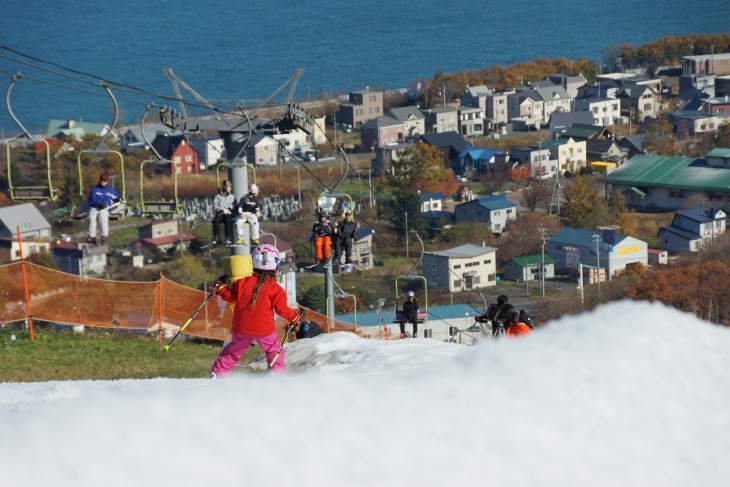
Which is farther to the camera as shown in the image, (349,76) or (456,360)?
(349,76)

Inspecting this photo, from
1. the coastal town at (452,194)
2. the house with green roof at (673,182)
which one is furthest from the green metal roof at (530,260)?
the house with green roof at (673,182)

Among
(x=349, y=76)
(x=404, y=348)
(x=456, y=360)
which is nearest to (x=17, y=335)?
(x=404, y=348)

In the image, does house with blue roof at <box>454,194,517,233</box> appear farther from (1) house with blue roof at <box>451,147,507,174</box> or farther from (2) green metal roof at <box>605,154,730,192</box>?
(1) house with blue roof at <box>451,147,507,174</box>

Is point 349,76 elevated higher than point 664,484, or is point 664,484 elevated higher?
point 349,76

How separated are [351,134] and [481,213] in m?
22.8

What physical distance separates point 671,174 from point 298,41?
229 feet

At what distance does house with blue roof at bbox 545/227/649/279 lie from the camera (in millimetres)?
39500

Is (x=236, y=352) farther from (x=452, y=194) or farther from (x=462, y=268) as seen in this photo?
(x=452, y=194)

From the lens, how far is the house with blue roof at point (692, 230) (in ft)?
139

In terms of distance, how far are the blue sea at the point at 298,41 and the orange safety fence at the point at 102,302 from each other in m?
60.3

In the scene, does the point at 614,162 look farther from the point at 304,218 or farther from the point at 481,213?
the point at 304,218

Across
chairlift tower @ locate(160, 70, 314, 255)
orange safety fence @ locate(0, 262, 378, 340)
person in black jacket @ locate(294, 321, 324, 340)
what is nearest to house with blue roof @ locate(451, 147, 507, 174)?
chairlift tower @ locate(160, 70, 314, 255)

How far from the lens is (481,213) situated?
46.3 m

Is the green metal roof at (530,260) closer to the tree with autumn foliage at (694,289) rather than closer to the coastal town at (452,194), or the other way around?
the coastal town at (452,194)
